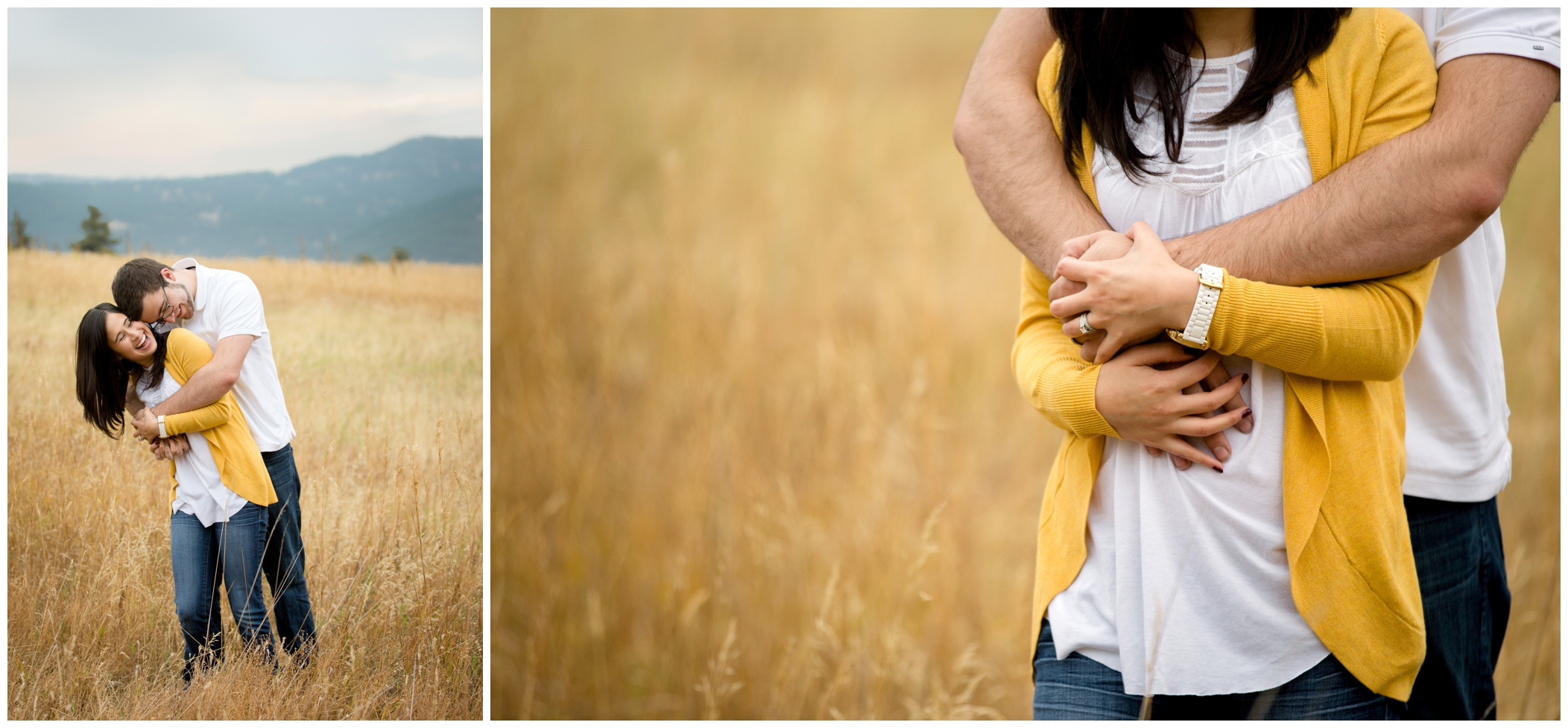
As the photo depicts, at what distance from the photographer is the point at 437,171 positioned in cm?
181

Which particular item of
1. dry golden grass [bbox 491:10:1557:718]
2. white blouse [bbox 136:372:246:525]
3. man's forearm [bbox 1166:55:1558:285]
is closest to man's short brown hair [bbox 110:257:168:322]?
white blouse [bbox 136:372:246:525]

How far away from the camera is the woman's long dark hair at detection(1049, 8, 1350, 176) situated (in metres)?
1.14

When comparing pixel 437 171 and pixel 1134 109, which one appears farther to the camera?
pixel 437 171

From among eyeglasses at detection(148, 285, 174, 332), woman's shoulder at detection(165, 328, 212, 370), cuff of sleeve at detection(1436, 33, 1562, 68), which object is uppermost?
cuff of sleeve at detection(1436, 33, 1562, 68)

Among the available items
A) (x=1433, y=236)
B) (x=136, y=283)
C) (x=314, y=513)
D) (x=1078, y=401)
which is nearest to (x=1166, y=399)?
(x=1078, y=401)

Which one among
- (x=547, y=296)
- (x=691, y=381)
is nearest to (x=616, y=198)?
(x=547, y=296)

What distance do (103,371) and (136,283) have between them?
17cm

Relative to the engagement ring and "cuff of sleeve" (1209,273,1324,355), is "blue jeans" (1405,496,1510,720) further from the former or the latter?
the engagement ring

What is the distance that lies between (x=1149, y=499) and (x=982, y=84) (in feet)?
2.21

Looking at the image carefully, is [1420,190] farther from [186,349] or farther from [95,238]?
[95,238]

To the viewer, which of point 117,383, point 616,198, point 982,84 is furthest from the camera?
point 616,198

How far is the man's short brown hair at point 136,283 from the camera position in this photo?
5.30ft

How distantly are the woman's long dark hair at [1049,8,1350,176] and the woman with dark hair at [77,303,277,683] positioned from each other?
1570mm

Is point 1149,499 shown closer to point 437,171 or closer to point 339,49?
point 437,171
